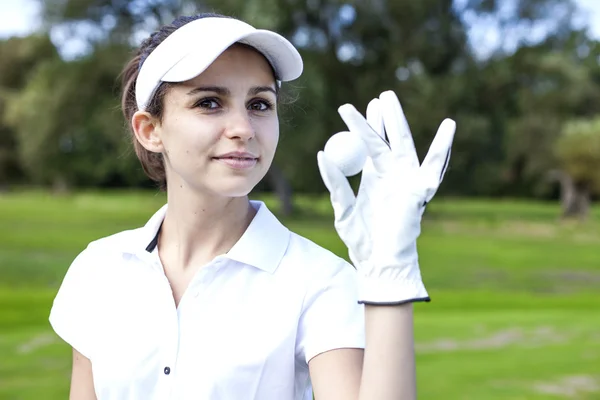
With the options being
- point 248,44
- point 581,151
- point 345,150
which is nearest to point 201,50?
point 248,44

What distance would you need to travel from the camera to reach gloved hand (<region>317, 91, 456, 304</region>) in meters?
1.25

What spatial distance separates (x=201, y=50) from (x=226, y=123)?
0.13m

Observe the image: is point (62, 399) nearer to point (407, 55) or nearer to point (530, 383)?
point (530, 383)

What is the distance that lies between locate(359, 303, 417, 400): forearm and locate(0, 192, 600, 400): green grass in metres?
4.54

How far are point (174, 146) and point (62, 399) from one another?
4.62 m

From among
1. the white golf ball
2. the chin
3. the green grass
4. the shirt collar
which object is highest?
the white golf ball

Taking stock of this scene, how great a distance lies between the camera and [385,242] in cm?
127

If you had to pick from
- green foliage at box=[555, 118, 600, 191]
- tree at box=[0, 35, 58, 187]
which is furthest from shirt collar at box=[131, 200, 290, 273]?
tree at box=[0, 35, 58, 187]

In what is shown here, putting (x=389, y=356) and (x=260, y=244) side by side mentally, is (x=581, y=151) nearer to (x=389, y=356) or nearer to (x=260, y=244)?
(x=260, y=244)

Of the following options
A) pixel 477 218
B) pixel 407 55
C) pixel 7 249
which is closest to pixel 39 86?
pixel 7 249

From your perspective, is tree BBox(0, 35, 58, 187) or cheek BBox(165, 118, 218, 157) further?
tree BBox(0, 35, 58, 187)

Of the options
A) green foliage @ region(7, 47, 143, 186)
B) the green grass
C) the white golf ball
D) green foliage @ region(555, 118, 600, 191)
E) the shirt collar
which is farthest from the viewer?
green foliage @ region(555, 118, 600, 191)

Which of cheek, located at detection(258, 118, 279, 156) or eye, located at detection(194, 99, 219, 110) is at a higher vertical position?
eye, located at detection(194, 99, 219, 110)

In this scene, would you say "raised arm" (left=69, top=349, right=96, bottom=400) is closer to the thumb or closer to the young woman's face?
the young woman's face
